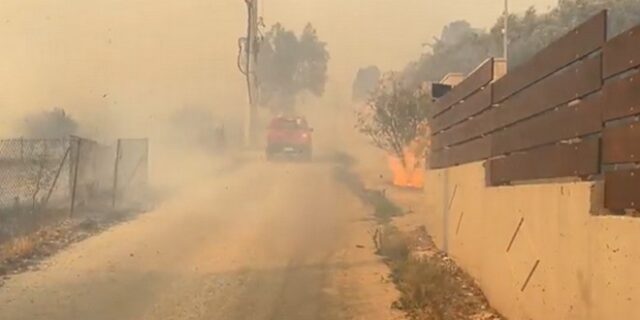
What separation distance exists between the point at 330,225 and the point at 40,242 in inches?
233

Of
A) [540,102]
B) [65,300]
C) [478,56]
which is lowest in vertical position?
[65,300]

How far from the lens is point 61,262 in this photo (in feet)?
43.9

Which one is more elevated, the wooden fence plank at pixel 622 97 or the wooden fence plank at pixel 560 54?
the wooden fence plank at pixel 560 54

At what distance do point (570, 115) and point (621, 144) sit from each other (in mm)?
1377

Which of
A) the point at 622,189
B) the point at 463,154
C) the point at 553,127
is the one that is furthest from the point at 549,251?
the point at 463,154

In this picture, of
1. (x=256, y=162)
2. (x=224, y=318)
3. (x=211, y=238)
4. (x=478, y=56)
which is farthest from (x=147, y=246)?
(x=478, y=56)

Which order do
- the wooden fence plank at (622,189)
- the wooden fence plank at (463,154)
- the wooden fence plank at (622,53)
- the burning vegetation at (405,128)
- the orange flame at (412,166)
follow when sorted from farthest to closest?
the burning vegetation at (405,128) < the orange flame at (412,166) < the wooden fence plank at (463,154) < the wooden fence plank at (622,53) < the wooden fence plank at (622,189)

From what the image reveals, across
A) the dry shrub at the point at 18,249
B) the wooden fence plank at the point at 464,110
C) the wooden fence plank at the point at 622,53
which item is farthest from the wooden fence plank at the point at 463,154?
the dry shrub at the point at 18,249

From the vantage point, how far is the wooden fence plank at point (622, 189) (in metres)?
5.13

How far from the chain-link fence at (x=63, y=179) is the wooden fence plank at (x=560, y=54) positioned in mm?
9336

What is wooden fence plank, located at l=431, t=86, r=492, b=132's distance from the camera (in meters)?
10.8

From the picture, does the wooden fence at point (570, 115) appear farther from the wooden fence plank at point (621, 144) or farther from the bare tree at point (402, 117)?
the bare tree at point (402, 117)

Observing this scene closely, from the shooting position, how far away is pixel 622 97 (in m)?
5.51

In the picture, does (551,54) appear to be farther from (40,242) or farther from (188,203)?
(188,203)
